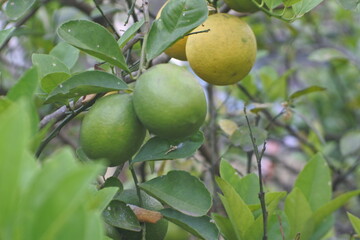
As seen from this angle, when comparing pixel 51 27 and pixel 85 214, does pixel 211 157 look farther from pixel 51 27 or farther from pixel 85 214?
pixel 85 214

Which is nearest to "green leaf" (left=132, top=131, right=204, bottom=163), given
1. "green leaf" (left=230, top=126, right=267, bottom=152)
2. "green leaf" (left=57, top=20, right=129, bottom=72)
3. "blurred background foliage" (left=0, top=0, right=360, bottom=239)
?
"green leaf" (left=57, top=20, right=129, bottom=72)

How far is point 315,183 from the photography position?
1.06 m

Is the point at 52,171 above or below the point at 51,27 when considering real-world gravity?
above

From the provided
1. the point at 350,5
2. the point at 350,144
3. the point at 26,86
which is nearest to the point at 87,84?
the point at 26,86

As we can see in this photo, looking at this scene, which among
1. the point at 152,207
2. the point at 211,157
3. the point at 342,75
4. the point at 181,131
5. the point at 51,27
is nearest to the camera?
the point at 181,131

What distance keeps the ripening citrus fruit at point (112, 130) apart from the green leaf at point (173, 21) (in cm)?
10

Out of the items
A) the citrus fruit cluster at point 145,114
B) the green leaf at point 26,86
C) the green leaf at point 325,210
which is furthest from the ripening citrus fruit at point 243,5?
the green leaf at point 26,86

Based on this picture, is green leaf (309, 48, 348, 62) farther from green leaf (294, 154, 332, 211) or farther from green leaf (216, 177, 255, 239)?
green leaf (216, 177, 255, 239)

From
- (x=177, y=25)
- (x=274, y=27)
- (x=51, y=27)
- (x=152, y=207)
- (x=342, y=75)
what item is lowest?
(x=342, y=75)

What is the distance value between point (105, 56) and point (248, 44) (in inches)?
11.1

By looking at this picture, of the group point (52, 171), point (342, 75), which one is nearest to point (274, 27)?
point (342, 75)

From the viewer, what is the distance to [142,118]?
2.60ft

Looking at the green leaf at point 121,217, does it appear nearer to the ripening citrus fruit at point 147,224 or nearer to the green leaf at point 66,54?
the ripening citrus fruit at point 147,224

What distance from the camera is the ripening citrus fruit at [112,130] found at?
808 millimetres
